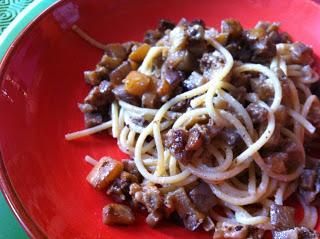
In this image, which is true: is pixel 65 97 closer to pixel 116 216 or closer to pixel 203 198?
pixel 116 216

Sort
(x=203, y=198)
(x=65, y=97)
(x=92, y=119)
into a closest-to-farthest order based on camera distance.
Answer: (x=203, y=198) → (x=92, y=119) → (x=65, y=97)

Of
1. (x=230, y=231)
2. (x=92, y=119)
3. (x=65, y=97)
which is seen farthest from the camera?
(x=65, y=97)

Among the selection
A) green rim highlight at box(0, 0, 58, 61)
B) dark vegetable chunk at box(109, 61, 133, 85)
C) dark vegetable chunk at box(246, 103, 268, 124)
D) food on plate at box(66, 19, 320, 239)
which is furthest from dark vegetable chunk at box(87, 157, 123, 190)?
green rim highlight at box(0, 0, 58, 61)

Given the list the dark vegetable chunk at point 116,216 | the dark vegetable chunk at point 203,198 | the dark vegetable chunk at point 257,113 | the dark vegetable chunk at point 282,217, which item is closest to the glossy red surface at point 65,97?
the dark vegetable chunk at point 116,216

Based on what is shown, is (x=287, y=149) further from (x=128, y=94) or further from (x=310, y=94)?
(x=128, y=94)

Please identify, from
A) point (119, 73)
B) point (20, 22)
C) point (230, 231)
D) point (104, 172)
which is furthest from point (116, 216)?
point (20, 22)

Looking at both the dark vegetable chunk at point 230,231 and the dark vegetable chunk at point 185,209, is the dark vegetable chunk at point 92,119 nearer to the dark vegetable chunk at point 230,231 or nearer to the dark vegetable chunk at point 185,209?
the dark vegetable chunk at point 185,209

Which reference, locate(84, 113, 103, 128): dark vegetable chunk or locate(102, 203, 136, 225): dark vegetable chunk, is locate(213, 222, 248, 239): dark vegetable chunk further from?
locate(84, 113, 103, 128): dark vegetable chunk
